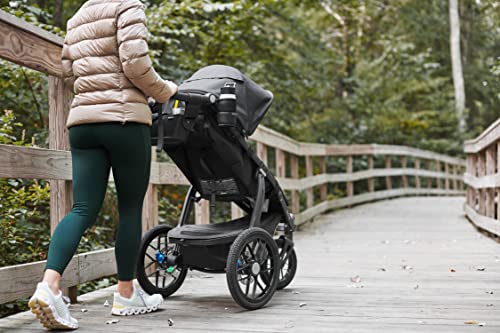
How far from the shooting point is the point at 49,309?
2.83 meters

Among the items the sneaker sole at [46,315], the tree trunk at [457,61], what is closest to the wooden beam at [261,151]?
the sneaker sole at [46,315]

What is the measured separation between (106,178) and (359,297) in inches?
65.4

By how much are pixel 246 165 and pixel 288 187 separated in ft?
12.9

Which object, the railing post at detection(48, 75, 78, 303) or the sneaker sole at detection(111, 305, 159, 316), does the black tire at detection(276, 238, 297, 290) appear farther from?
the railing post at detection(48, 75, 78, 303)

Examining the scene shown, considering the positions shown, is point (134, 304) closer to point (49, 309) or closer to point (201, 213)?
point (49, 309)

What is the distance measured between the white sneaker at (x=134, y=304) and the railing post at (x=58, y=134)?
0.41 meters

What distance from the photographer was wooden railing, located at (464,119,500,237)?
6.60 meters

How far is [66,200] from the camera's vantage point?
3621 millimetres

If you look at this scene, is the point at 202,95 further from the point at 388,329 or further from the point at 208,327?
the point at 388,329

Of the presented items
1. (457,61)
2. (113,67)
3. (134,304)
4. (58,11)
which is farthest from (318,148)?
(457,61)

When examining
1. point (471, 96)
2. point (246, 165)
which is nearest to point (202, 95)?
point (246, 165)

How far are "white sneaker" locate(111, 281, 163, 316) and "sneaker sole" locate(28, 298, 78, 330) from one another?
0.41 m

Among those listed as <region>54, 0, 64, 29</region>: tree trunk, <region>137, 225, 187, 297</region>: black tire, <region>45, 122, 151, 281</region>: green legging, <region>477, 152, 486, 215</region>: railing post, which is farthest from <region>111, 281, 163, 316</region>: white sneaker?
<region>477, 152, 486, 215</region>: railing post

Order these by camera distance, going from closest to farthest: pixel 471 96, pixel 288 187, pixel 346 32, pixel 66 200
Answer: pixel 66 200
pixel 288 187
pixel 346 32
pixel 471 96
